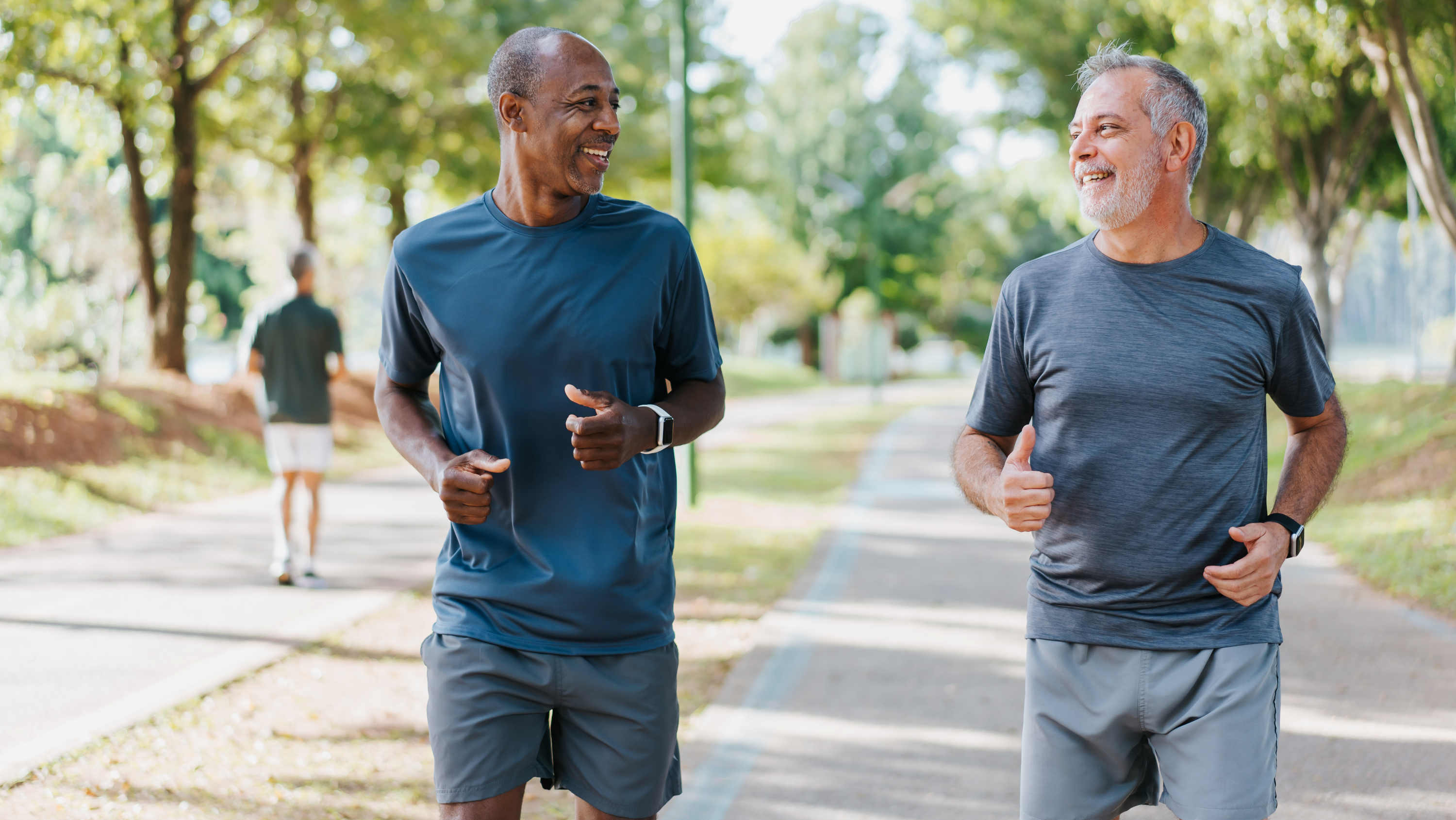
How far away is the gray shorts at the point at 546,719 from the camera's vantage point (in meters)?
2.59

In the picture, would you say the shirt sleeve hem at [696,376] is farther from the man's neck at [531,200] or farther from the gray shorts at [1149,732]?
the gray shorts at [1149,732]

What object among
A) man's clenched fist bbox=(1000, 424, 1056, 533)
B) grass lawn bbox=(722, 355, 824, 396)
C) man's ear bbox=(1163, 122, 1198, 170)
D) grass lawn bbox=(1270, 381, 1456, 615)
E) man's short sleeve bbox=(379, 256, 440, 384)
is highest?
man's ear bbox=(1163, 122, 1198, 170)

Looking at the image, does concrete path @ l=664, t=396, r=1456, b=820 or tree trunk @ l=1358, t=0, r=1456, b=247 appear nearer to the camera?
concrete path @ l=664, t=396, r=1456, b=820

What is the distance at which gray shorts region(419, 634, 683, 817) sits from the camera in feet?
8.49

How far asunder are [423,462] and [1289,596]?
651 centimetres

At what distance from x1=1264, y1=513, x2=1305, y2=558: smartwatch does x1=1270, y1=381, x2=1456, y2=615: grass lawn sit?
342 centimetres

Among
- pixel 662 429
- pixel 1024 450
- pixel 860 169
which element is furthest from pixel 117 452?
pixel 860 169

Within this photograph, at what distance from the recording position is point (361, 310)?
63500 mm

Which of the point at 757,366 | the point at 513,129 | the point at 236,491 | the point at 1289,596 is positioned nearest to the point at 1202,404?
the point at 513,129

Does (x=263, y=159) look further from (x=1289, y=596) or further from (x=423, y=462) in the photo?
(x=423, y=462)

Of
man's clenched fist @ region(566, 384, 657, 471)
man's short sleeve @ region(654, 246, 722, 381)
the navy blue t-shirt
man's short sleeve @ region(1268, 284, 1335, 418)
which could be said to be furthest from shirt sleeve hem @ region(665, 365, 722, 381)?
man's short sleeve @ region(1268, 284, 1335, 418)

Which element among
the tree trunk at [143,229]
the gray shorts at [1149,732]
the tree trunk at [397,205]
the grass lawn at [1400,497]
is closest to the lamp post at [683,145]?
the grass lawn at [1400,497]

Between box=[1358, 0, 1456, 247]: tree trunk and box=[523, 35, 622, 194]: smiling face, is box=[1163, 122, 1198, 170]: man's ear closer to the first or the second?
box=[523, 35, 622, 194]: smiling face

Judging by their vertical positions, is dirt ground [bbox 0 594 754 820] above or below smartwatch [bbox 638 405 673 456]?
below
